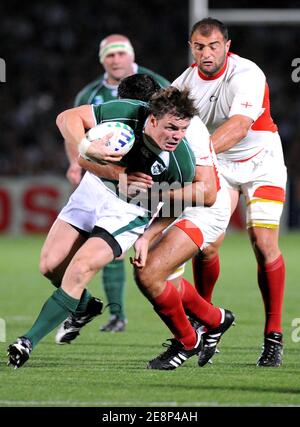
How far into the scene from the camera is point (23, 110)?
2088cm

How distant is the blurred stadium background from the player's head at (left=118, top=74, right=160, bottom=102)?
1.53 metres

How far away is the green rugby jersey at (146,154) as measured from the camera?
595cm

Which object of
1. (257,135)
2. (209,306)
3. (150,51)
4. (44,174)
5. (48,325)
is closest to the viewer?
(48,325)

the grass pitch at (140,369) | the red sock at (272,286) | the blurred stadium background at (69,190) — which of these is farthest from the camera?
the red sock at (272,286)

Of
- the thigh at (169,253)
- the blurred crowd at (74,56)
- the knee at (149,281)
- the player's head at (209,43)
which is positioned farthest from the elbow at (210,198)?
the blurred crowd at (74,56)

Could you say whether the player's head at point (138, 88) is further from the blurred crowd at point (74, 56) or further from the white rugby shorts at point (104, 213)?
the blurred crowd at point (74, 56)

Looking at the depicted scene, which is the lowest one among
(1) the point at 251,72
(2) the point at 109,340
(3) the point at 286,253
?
(3) the point at 286,253

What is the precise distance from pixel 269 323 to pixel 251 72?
1534 millimetres

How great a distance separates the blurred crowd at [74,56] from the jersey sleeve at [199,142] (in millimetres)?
14034

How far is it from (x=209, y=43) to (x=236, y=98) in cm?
38

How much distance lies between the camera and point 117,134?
572 cm

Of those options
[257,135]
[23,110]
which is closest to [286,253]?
[23,110]

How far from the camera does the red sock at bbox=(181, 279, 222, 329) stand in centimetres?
643

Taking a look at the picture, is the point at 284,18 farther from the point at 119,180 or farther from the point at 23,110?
the point at 119,180
